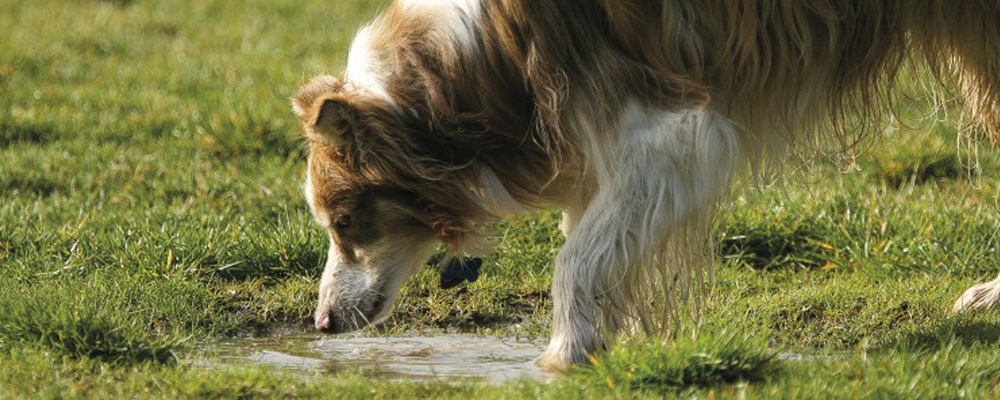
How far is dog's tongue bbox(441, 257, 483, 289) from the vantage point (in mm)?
5828

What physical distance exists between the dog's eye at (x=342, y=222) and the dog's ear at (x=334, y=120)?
39cm

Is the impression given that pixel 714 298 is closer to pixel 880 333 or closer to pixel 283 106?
pixel 880 333

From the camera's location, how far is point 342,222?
5535mm

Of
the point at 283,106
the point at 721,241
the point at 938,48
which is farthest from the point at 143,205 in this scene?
the point at 938,48

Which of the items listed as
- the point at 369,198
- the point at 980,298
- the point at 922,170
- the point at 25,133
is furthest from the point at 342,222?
the point at 25,133

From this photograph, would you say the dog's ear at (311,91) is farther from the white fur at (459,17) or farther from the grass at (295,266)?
the grass at (295,266)

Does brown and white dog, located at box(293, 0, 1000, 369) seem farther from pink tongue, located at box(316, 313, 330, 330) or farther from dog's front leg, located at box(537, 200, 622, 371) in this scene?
pink tongue, located at box(316, 313, 330, 330)

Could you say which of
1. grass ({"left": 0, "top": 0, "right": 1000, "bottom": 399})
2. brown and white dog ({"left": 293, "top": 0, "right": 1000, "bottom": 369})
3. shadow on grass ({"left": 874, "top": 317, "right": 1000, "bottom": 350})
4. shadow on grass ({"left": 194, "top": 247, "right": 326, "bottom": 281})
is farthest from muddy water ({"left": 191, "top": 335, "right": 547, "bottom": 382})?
shadow on grass ({"left": 874, "top": 317, "right": 1000, "bottom": 350})

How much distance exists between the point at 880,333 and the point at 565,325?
1.29 metres

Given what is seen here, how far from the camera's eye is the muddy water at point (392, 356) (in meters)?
5.18

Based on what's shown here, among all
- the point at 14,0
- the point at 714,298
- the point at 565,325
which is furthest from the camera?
the point at 14,0

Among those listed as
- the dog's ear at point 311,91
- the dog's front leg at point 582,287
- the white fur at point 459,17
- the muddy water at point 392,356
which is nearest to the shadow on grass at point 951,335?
the dog's front leg at point 582,287

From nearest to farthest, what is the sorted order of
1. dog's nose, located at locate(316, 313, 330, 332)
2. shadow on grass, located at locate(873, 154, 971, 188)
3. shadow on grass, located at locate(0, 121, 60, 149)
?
dog's nose, located at locate(316, 313, 330, 332) → shadow on grass, located at locate(873, 154, 971, 188) → shadow on grass, located at locate(0, 121, 60, 149)

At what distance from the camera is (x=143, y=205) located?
732 centimetres
